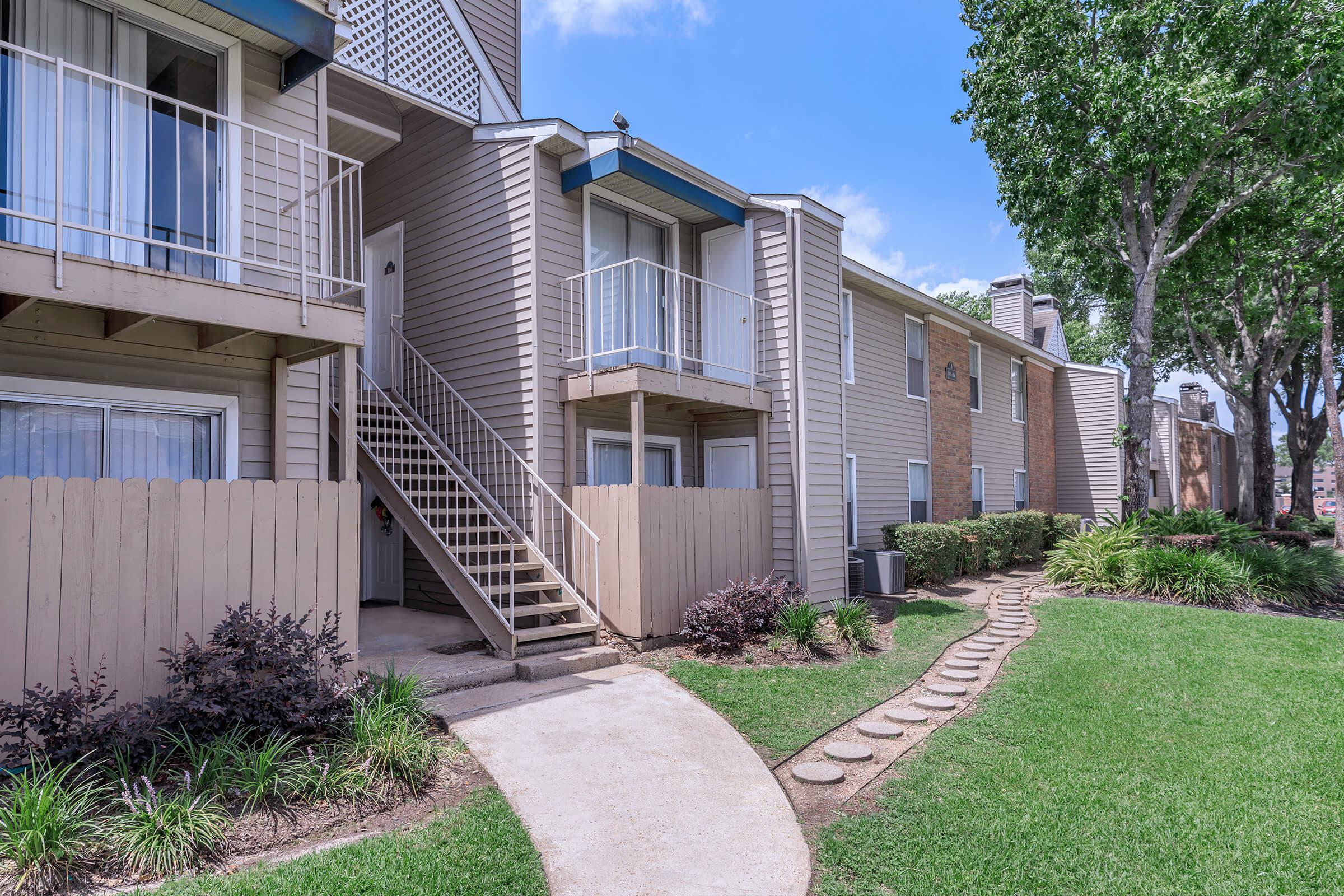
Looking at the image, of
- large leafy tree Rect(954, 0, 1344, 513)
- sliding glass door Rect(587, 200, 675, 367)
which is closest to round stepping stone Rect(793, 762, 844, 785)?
sliding glass door Rect(587, 200, 675, 367)

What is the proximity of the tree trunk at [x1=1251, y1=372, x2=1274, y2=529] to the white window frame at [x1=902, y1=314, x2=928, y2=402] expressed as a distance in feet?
36.6

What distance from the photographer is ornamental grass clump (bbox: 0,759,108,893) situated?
3277 mm

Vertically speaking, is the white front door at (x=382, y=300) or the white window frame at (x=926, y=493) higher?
the white front door at (x=382, y=300)

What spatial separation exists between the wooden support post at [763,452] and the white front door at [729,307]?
1.95ft

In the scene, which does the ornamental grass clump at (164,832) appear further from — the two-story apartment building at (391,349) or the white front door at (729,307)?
the white front door at (729,307)

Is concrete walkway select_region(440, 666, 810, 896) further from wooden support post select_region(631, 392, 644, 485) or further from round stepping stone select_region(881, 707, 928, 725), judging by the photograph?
wooden support post select_region(631, 392, 644, 485)

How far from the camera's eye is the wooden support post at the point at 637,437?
8.15m

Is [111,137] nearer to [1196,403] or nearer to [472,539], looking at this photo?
[472,539]

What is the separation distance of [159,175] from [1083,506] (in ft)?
76.0

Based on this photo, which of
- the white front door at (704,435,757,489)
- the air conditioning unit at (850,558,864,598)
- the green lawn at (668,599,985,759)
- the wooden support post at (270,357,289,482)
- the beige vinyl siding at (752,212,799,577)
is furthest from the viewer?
the air conditioning unit at (850,558,864,598)

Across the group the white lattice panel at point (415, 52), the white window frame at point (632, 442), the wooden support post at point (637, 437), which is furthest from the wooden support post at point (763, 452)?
the white lattice panel at point (415, 52)

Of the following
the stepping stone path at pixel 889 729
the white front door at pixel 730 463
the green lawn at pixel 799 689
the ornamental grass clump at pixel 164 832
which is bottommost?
the stepping stone path at pixel 889 729

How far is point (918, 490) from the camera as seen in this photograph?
1530cm

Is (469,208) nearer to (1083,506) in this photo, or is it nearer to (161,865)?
(161,865)
